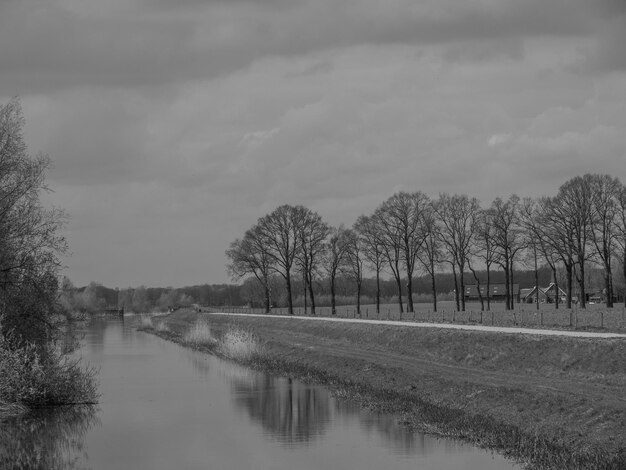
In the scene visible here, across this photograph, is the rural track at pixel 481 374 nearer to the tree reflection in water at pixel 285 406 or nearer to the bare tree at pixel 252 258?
the tree reflection in water at pixel 285 406

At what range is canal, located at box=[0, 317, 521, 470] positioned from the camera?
2412cm

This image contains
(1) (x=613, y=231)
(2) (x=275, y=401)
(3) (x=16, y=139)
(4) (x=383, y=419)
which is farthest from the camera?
(1) (x=613, y=231)

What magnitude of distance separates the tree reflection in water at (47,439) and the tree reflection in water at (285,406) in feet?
19.7

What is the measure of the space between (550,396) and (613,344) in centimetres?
851

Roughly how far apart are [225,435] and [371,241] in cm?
7757

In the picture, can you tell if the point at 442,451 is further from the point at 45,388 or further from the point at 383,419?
the point at 45,388

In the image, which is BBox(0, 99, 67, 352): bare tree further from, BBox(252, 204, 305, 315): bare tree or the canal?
BBox(252, 204, 305, 315): bare tree

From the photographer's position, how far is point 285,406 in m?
34.9

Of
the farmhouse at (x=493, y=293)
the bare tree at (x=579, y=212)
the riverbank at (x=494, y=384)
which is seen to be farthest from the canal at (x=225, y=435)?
the farmhouse at (x=493, y=293)

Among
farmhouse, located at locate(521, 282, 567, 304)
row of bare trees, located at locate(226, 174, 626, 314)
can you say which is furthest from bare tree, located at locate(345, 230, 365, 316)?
farmhouse, located at locate(521, 282, 567, 304)

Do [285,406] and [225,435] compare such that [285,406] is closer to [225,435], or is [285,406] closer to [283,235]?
[225,435]

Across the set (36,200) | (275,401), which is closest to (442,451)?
(275,401)

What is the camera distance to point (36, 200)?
33.2m

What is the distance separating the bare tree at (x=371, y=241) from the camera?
339 ft
